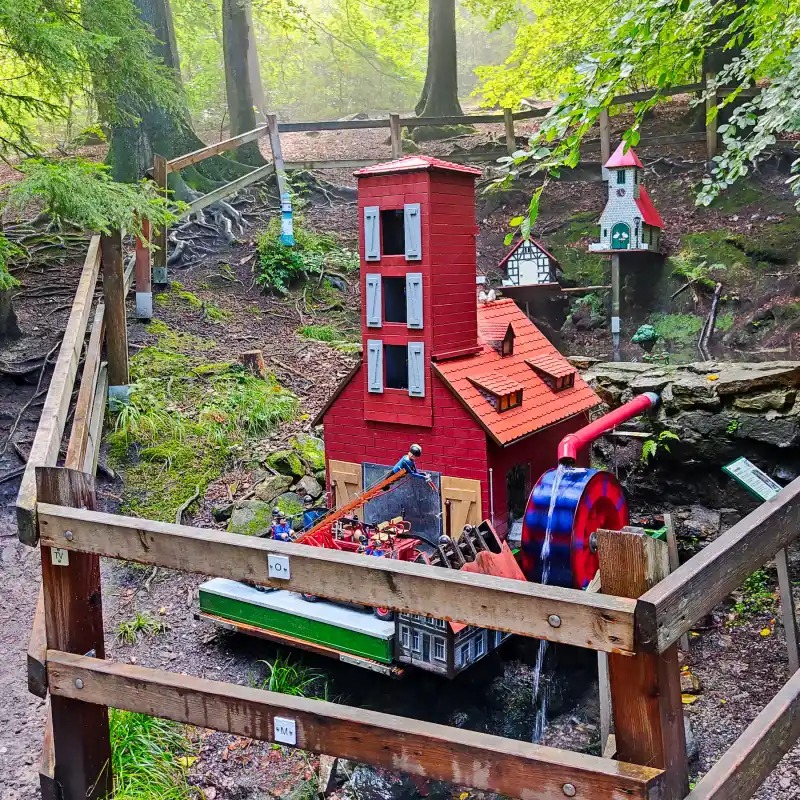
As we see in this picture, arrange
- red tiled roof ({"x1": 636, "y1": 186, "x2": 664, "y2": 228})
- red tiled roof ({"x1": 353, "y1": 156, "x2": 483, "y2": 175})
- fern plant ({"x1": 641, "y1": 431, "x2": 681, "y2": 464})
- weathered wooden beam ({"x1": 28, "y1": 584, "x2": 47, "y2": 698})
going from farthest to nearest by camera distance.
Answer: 1. red tiled roof ({"x1": 636, "y1": 186, "x2": 664, "y2": 228})
2. fern plant ({"x1": 641, "y1": 431, "x2": 681, "y2": 464})
3. red tiled roof ({"x1": 353, "y1": 156, "x2": 483, "y2": 175})
4. weathered wooden beam ({"x1": 28, "y1": 584, "x2": 47, "y2": 698})

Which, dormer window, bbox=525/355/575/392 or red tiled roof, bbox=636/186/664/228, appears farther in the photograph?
red tiled roof, bbox=636/186/664/228

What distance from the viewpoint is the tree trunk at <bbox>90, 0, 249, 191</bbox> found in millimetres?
12219

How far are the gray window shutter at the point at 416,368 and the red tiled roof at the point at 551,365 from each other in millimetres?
1456

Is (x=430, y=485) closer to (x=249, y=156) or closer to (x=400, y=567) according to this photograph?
(x=400, y=567)

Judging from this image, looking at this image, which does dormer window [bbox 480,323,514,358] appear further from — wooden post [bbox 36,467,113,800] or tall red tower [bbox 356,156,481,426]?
wooden post [bbox 36,467,113,800]

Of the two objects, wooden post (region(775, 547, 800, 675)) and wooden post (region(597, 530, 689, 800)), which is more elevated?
wooden post (region(597, 530, 689, 800))

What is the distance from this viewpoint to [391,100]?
101ft

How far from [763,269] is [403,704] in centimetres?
975

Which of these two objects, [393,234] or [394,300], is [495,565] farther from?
[393,234]

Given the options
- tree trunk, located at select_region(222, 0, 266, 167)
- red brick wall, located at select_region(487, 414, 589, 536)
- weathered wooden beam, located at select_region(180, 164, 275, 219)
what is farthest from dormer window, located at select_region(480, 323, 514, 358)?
tree trunk, located at select_region(222, 0, 266, 167)

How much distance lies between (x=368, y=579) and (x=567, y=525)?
12.3 ft

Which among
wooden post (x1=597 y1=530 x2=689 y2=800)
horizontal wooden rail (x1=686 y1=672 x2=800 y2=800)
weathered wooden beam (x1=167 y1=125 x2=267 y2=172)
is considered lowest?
horizontal wooden rail (x1=686 y1=672 x2=800 y2=800)

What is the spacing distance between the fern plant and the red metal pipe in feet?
1.08

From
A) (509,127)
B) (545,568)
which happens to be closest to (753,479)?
(545,568)
